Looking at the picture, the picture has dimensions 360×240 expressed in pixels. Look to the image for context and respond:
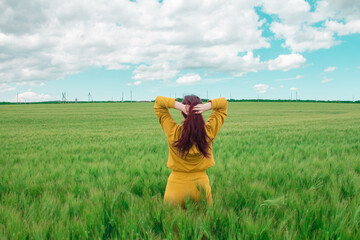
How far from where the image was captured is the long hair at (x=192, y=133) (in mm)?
2359

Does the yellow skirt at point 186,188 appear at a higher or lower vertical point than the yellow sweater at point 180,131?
lower

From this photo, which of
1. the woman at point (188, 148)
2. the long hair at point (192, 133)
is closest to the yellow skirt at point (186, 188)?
the woman at point (188, 148)

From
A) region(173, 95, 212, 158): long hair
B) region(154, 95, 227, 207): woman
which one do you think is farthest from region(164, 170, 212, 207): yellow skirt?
region(173, 95, 212, 158): long hair

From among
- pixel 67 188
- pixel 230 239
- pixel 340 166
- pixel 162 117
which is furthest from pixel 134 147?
pixel 230 239

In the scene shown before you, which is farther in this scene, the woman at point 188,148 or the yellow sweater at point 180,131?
the yellow sweater at point 180,131

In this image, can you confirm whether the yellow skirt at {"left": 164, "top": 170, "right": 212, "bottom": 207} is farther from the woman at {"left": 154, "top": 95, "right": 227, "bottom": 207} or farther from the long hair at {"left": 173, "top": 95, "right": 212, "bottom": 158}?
the long hair at {"left": 173, "top": 95, "right": 212, "bottom": 158}

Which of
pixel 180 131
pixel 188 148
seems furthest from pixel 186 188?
pixel 180 131

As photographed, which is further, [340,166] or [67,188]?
[340,166]

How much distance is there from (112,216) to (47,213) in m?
0.81

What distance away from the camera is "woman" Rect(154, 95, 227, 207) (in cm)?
243

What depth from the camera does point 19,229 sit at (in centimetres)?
198

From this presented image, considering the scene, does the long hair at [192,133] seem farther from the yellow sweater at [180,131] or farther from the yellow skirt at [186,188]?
the yellow skirt at [186,188]

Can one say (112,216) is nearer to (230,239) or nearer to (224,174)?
(230,239)

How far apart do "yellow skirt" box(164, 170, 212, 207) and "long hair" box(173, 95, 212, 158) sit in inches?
12.4
